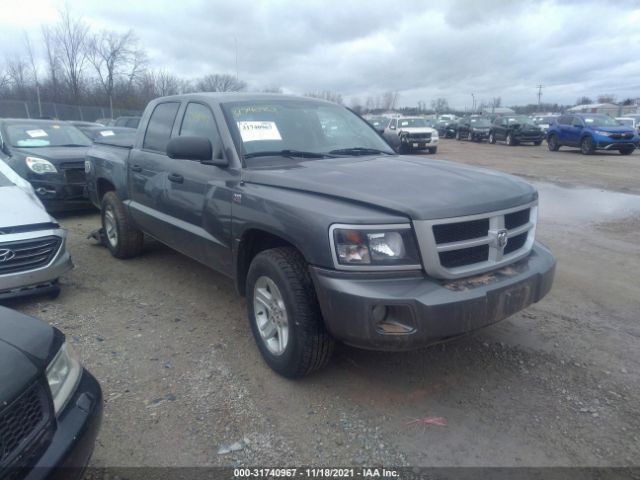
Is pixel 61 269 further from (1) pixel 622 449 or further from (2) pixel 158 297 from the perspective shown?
(1) pixel 622 449

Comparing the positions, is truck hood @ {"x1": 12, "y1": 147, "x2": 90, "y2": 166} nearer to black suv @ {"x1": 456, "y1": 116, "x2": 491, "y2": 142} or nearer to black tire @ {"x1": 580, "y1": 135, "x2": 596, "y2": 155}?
black tire @ {"x1": 580, "y1": 135, "x2": 596, "y2": 155}

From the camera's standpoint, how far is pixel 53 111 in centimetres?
3303

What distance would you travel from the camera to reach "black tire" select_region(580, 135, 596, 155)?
63.0 feet

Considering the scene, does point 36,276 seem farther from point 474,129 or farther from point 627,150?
point 474,129

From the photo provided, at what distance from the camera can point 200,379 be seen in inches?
121

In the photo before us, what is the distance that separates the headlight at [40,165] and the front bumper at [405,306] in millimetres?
6687

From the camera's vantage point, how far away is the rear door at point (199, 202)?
345 cm

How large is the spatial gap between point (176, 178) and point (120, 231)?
69.5 inches

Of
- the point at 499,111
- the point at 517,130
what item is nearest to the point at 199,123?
the point at 517,130

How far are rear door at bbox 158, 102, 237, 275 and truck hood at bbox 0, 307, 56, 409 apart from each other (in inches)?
57.9

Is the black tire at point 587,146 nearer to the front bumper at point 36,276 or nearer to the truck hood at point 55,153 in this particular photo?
the truck hood at point 55,153

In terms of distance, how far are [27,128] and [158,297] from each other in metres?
6.16

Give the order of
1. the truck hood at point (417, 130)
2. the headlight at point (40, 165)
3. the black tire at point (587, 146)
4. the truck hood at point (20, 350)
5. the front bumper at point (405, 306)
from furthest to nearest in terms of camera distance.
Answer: the truck hood at point (417, 130) < the black tire at point (587, 146) < the headlight at point (40, 165) < the front bumper at point (405, 306) < the truck hood at point (20, 350)

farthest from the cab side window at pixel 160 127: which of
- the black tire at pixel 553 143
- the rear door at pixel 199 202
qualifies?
the black tire at pixel 553 143
